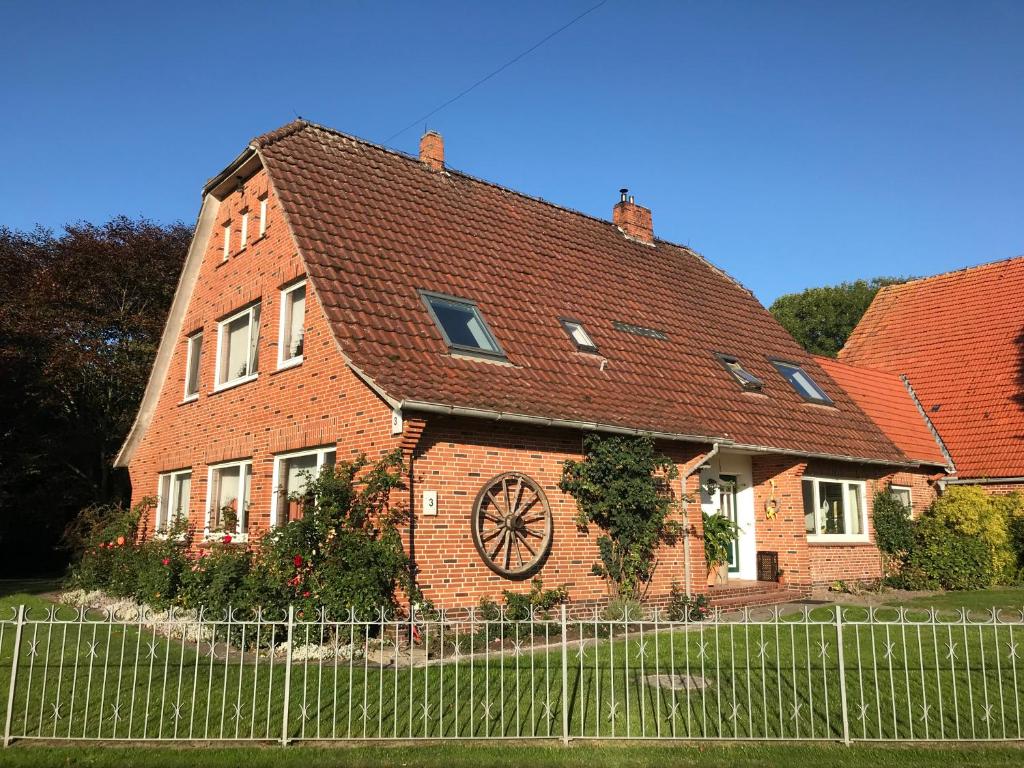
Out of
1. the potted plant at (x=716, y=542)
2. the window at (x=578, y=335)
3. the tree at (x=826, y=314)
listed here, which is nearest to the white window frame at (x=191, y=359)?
the window at (x=578, y=335)

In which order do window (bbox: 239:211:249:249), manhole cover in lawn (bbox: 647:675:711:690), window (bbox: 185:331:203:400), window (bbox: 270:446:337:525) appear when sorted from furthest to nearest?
window (bbox: 185:331:203:400), window (bbox: 239:211:249:249), window (bbox: 270:446:337:525), manhole cover in lawn (bbox: 647:675:711:690)

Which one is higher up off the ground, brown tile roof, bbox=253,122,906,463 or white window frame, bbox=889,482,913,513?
brown tile roof, bbox=253,122,906,463

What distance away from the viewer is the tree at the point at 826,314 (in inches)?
1896

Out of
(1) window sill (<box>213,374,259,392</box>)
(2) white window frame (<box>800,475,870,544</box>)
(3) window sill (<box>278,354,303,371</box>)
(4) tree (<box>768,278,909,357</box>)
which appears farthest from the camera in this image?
(4) tree (<box>768,278,909,357</box>)

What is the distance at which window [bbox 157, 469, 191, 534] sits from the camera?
56.8 feet

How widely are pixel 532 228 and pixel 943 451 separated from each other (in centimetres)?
1192

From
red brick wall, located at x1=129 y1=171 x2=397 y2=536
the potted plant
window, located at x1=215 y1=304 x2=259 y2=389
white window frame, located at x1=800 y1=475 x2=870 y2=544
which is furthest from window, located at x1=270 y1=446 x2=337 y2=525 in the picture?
white window frame, located at x1=800 y1=475 x2=870 y2=544

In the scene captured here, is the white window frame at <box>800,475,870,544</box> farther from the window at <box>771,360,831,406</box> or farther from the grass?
the grass

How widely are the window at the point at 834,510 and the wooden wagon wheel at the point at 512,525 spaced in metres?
7.09

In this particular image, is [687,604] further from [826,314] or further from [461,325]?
[826,314]

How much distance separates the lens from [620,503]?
12711mm

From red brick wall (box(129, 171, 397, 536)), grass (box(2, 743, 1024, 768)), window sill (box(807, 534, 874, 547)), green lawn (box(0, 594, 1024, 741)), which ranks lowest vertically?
grass (box(2, 743, 1024, 768))

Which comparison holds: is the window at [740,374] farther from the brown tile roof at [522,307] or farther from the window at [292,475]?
the window at [292,475]

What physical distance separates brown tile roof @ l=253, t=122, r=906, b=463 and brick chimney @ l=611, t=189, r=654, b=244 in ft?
Answer: 2.84
